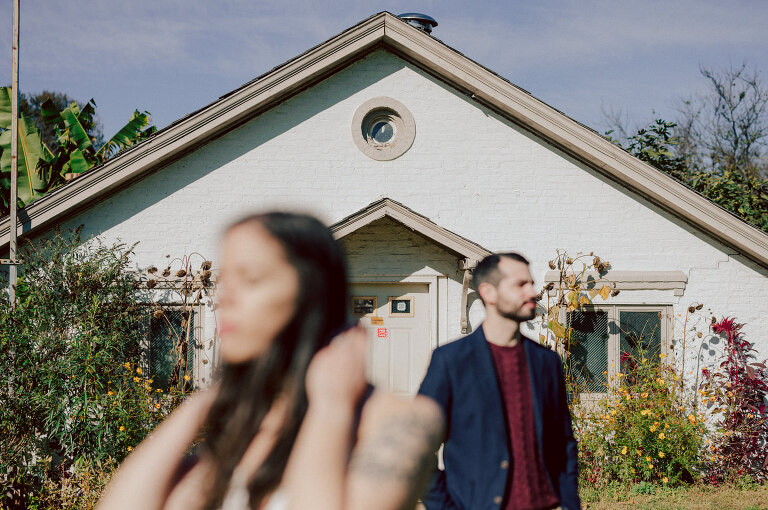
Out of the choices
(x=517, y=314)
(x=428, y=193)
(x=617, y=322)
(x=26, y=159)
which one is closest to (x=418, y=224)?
(x=428, y=193)

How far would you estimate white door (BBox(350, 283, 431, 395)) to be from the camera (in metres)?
9.00

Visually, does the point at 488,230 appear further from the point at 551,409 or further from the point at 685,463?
the point at 551,409

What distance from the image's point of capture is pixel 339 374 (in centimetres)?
102

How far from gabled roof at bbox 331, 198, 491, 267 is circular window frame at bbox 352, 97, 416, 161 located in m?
0.88

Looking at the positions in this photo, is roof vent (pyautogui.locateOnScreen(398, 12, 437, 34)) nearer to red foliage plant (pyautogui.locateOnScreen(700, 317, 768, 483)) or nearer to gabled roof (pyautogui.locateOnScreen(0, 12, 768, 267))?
gabled roof (pyautogui.locateOnScreen(0, 12, 768, 267))

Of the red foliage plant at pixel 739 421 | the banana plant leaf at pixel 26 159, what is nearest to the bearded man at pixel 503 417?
the red foliage plant at pixel 739 421

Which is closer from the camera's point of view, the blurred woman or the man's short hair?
the blurred woman

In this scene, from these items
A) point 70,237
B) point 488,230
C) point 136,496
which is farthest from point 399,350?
point 136,496

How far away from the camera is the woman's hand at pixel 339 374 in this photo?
1.01m

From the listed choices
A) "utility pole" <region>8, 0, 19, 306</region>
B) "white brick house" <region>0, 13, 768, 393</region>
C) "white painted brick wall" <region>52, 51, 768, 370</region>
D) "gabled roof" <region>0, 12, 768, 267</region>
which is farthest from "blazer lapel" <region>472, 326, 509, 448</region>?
"utility pole" <region>8, 0, 19, 306</region>

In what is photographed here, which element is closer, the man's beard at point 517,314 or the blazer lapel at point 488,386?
the blazer lapel at point 488,386

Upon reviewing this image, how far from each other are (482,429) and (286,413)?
8.47 feet

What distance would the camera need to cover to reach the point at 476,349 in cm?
373

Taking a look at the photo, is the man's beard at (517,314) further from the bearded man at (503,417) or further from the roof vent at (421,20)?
the roof vent at (421,20)
